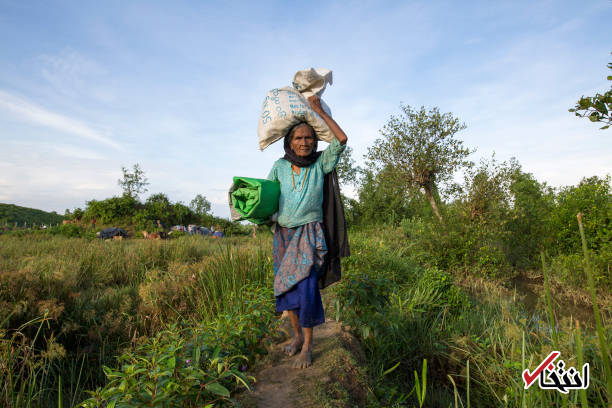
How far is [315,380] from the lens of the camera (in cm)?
253

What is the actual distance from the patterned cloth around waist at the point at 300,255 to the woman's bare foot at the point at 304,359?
1.67 feet

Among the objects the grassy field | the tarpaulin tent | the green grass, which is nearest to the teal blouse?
the grassy field

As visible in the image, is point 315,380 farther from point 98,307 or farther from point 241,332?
point 98,307

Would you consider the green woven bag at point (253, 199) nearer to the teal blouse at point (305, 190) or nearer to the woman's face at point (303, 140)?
the teal blouse at point (305, 190)

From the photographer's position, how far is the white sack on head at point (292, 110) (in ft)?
9.61

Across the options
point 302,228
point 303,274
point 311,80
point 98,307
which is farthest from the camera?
point 98,307

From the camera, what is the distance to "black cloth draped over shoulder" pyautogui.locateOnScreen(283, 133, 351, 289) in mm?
2961

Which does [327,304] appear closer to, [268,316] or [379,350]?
[379,350]

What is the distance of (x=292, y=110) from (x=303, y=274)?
1373 millimetres

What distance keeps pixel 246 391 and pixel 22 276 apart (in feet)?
12.2

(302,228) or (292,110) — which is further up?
(292,110)

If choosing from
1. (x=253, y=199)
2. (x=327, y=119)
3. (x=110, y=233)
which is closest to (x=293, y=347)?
(x=253, y=199)

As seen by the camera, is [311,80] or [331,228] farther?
[311,80]

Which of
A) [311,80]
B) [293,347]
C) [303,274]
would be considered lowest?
[293,347]
